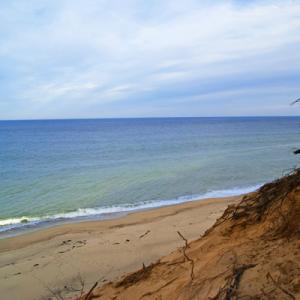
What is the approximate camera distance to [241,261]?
3838 millimetres

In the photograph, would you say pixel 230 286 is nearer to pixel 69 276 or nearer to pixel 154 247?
pixel 69 276

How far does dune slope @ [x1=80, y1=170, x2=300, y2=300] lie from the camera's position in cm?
330

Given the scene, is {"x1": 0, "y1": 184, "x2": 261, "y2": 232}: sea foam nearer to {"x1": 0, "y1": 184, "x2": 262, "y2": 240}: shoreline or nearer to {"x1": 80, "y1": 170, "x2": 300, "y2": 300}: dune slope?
{"x1": 0, "y1": 184, "x2": 262, "y2": 240}: shoreline

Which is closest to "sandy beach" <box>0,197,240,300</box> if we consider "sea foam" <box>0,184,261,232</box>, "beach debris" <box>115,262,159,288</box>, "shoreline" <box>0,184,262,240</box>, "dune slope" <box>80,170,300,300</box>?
"shoreline" <box>0,184,262,240</box>

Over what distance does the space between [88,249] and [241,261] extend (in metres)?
5.61

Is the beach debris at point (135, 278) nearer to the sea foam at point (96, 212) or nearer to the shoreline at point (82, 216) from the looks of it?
the shoreline at point (82, 216)

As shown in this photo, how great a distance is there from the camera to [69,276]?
724 cm

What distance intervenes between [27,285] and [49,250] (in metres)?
2.28

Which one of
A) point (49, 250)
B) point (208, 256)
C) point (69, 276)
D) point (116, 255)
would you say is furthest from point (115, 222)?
point (208, 256)

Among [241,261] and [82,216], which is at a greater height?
[241,261]

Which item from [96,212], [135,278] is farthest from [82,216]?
[135,278]

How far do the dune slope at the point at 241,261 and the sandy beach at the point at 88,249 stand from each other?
226 centimetres

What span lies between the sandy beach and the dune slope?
88.9 inches

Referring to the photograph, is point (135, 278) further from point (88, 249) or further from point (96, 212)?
point (96, 212)
